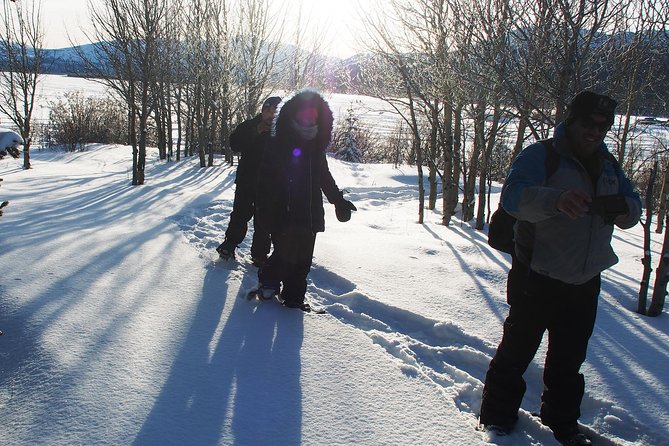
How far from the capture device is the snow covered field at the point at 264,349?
1.93 m

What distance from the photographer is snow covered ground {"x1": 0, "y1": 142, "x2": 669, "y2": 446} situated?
1.93m

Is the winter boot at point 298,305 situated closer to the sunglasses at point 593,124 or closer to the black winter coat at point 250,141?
the black winter coat at point 250,141

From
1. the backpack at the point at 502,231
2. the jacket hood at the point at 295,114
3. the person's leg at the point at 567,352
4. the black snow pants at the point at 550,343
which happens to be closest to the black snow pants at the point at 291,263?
the jacket hood at the point at 295,114

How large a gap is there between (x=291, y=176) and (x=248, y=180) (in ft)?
4.16

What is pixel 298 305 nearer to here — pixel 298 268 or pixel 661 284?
pixel 298 268

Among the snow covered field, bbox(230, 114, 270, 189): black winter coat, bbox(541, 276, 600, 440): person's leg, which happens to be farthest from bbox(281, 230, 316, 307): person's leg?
bbox(541, 276, 600, 440): person's leg

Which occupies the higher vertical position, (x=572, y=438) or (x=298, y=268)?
Answer: (x=298, y=268)

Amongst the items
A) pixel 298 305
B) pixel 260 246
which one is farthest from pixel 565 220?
pixel 260 246

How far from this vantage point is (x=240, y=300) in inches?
133

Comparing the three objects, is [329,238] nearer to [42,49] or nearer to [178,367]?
[178,367]

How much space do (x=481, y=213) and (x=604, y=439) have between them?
20.2 ft

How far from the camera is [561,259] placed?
6.21ft

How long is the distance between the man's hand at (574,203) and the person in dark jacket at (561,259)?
90 millimetres

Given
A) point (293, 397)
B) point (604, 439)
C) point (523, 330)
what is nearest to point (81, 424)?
point (293, 397)
